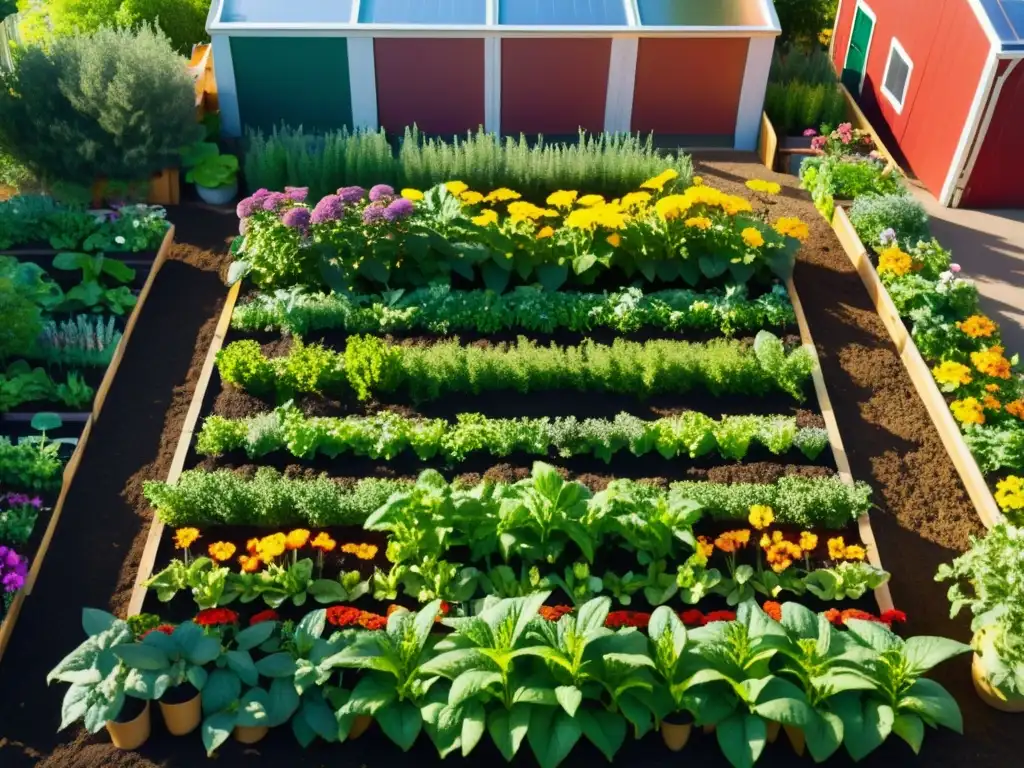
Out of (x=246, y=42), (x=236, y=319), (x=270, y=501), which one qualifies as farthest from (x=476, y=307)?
(x=246, y=42)

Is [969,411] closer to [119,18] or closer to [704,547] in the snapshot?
[704,547]

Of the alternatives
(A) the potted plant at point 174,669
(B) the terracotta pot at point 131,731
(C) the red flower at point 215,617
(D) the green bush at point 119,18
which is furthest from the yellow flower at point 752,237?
(D) the green bush at point 119,18

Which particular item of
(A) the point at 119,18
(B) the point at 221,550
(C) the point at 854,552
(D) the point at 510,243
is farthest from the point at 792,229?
(A) the point at 119,18

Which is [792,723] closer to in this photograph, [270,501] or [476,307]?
[270,501]

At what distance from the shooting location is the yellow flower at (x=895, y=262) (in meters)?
8.87

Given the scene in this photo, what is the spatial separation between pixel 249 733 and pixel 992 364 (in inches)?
227

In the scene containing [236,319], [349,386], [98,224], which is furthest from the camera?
[98,224]

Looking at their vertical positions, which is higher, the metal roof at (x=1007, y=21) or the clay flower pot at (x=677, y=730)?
the metal roof at (x=1007, y=21)

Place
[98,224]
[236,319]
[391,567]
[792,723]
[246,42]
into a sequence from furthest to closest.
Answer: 1. [246,42]
2. [98,224]
3. [236,319]
4. [391,567]
5. [792,723]

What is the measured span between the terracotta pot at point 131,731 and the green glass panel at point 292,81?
6.98 m

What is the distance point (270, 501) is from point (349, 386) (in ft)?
4.87

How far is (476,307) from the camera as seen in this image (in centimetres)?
860

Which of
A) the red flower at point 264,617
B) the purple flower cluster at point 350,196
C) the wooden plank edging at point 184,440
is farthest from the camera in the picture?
the purple flower cluster at point 350,196

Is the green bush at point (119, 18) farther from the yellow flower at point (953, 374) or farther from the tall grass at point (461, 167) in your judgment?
the yellow flower at point (953, 374)
